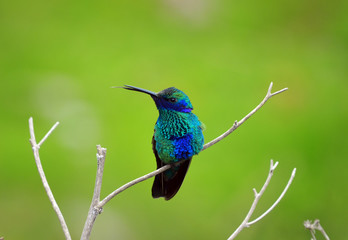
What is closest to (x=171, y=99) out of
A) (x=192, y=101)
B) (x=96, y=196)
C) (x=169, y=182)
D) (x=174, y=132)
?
(x=174, y=132)

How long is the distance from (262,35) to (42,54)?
A: 5.32 feet

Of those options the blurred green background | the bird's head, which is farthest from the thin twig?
the blurred green background

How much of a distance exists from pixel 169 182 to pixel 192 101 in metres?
1.55

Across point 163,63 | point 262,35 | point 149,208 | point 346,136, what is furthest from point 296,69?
point 149,208

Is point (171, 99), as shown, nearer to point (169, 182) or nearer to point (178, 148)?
point (178, 148)

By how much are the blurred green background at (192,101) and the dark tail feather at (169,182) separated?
1.25m

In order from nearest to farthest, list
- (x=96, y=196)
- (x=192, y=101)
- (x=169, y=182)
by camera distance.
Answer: (x=96, y=196) < (x=169, y=182) < (x=192, y=101)

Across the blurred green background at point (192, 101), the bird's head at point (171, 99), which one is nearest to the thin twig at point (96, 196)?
the bird's head at point (171, 99)

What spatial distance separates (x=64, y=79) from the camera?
315 cm

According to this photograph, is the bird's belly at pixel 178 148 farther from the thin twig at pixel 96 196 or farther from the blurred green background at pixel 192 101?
the blurred green background at pixel 192 101

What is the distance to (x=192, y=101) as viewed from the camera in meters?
3.04

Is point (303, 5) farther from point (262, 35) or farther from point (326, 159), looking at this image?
point (326, 159)

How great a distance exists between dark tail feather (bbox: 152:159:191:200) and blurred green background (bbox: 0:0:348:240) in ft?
4.10

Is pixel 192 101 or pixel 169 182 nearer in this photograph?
pixel 169 182
